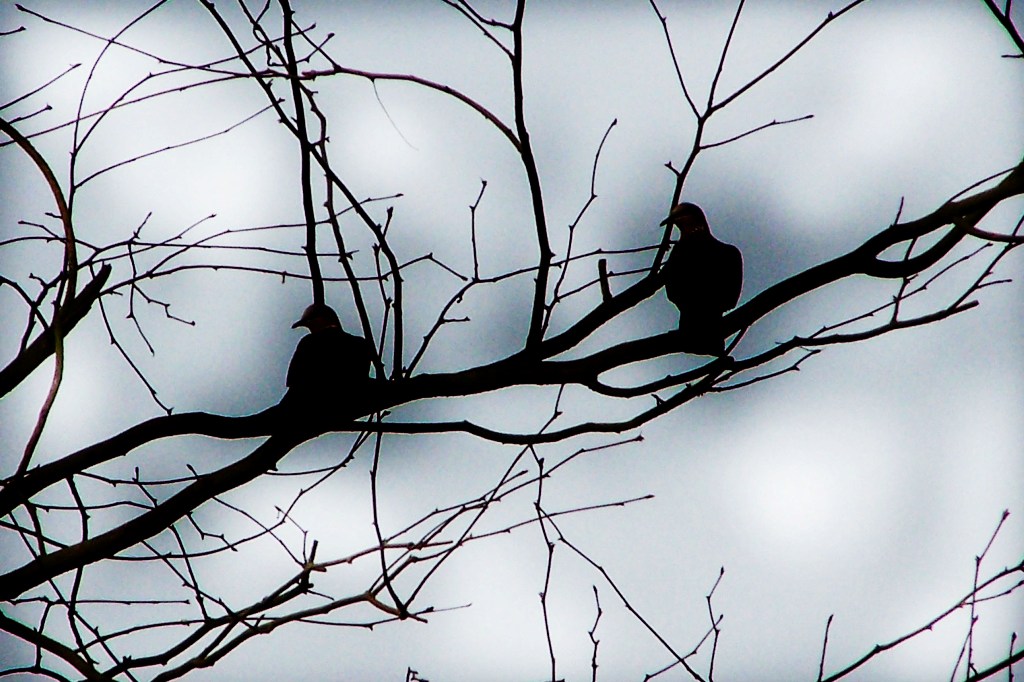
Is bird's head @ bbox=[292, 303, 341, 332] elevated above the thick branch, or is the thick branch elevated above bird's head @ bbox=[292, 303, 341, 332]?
bird's head @ bbox=[292, 303, 341, 332]

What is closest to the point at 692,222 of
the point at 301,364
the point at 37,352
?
the point at 301,364

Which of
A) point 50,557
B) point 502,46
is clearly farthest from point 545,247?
point 50,557

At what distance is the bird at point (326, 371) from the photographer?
9.08ft

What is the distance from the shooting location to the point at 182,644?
240cm

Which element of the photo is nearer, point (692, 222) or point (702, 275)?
point (702, 275)

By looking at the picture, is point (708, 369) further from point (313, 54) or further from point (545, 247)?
point (313, 54)

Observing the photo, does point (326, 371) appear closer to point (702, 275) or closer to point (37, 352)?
point (37, 352)

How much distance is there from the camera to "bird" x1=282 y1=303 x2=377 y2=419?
277cm

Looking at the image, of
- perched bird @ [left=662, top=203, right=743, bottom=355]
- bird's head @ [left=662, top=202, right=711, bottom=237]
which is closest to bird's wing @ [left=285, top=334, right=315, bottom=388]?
perched bird @ [left=662, top=203, right=743, bottom=355]

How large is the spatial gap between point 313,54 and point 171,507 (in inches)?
49.5

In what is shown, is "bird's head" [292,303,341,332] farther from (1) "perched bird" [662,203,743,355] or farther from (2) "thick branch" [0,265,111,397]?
(1) "perched bird" [662,203,743,355]

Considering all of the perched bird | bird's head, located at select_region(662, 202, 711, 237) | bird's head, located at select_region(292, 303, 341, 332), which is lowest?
bird's head, located at select_region(292, 303, 341, 332)

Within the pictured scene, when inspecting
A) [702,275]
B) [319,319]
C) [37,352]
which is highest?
[702,275]

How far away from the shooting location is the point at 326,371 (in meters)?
3.21
